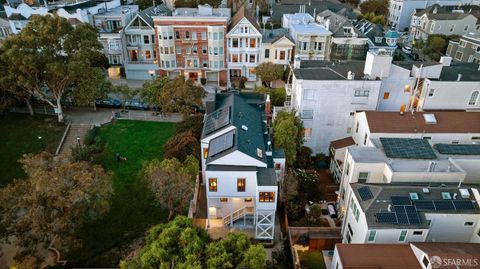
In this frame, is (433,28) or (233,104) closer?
(233,104)

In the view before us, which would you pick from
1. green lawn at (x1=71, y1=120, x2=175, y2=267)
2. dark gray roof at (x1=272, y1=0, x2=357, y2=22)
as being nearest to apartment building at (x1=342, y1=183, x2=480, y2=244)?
green lawn at (x1=71, y1=120, x2=175, y2=267)

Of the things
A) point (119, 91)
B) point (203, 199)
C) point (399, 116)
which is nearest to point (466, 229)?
point (399, 116)

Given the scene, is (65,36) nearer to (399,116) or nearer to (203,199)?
(203,199)

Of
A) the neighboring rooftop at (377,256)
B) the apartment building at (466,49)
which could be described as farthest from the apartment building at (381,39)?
the neighboring rooftop at (377,256)

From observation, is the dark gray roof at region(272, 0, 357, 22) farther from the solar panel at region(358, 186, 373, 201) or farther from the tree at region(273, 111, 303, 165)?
the solar panel at region(358, 186, 373, 201)

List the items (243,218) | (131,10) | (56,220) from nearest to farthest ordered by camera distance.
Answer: (56,220) → (243,218) → (131,10)

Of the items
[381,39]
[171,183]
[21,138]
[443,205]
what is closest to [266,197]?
[171,183]
